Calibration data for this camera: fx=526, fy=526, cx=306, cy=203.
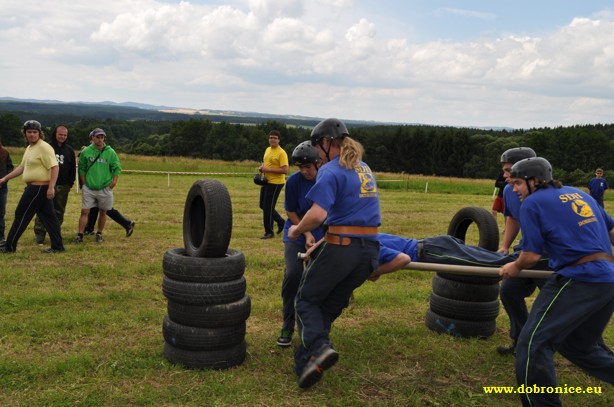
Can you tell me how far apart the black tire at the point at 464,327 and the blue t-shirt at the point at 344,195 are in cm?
228

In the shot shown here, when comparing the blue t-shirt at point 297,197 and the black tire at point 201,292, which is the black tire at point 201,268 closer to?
the black tire at point 201,292

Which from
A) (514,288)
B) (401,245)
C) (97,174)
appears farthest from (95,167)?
(514,288)

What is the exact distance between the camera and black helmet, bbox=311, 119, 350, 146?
4.72 meters

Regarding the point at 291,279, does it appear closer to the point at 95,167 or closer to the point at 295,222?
the point at 295,222

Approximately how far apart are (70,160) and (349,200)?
7758mm

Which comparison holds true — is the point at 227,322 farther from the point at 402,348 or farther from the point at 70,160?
the point at 70,160

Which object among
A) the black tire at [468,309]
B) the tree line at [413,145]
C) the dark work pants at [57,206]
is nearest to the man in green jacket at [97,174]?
the dark work pants at [57,206]

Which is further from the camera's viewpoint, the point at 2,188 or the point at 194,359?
the point at 2,188

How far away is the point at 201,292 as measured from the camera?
A: 4.82 m

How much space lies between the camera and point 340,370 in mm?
5172

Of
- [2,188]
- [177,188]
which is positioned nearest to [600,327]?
[2,188]

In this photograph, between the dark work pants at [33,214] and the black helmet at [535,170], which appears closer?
the black helmet at [535,170]

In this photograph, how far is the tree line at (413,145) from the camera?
8594cm

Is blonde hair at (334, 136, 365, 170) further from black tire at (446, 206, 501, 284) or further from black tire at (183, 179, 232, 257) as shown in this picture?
black tire at (446, 206, 501, 284)
